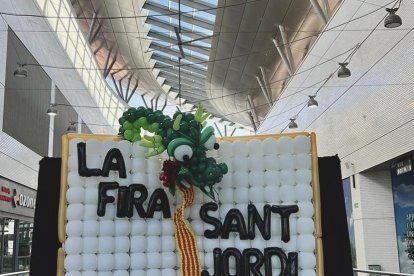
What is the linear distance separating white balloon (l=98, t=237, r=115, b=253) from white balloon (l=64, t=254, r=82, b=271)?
0.59 feet

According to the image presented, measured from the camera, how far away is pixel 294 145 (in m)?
4.16

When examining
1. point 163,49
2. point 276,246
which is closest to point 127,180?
point 276,246

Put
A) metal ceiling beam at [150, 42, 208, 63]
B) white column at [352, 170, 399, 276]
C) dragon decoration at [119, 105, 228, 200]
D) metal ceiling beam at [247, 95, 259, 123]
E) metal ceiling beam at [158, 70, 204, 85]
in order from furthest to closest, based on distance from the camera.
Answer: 1. metal ceiling beam at [158, 70, 204, 85]
2. metal ceiling beam at [247, 95, 259, 123]
3. metal ceiling beam at [150, 42, 208, 63]
4. white column at [352, 170, 399, 276]
5. dragon decoration at [119, 105, 228, 200]

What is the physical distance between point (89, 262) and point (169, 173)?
918 millimetres

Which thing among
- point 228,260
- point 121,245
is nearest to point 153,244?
point 121,245

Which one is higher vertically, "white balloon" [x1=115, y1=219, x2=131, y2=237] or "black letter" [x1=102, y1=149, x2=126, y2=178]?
"black letter" [x1=102, y1=149, x2=126, y2=178]

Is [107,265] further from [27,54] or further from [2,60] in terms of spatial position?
[27,54]

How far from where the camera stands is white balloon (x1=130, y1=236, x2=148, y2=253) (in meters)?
4.00

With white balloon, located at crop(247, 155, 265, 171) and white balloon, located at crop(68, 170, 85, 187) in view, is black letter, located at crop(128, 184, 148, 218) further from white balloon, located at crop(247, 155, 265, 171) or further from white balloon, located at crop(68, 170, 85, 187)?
white balloon, located at crop(247, 155, 265, 171)

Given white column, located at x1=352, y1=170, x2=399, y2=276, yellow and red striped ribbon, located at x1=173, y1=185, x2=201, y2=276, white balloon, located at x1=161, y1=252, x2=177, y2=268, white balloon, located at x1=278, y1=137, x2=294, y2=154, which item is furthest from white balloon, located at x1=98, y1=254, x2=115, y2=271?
white column, located at x1=352, y1=170, x2=399, y2=276

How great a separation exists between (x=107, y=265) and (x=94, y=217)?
1.26ft

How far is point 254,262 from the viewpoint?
4.02 m

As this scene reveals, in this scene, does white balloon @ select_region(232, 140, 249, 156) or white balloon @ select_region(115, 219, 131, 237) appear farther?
white balloon @ select_region(232, 140, 249, 156)

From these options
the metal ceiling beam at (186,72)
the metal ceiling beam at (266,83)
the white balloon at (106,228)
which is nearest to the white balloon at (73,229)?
the white balloon at (106,228)
